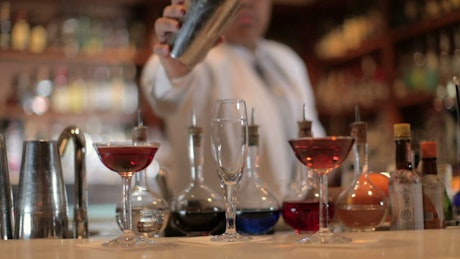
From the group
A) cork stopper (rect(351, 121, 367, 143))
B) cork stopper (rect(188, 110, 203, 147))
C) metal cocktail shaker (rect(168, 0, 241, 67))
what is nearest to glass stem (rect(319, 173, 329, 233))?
cork stopper (rect(351, 121, 367, 143))

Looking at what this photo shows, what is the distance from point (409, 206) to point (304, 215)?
0.22 meters

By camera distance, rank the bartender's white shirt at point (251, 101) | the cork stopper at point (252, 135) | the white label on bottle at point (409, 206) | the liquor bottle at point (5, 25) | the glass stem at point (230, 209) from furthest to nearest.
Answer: the liquor bottle at point (5, 25) → the bartender's white shirt at point (251, 101) → the cork stopper at point (252, 135) → the white label on bottle at point (409, 206) → the glass stem at point (230, 209)

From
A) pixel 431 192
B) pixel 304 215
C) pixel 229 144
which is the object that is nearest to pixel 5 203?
pixel 229 144

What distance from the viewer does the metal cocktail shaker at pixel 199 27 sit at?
1439mm

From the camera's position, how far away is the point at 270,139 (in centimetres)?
281

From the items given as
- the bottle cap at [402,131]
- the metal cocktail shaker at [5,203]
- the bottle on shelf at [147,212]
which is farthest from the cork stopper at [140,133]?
the bottle cap at [402,131]

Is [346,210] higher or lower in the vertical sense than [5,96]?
lower

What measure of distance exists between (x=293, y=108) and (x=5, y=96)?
Result: 6.98 feet

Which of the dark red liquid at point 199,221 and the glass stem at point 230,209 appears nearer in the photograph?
the glass stem at point 230,209

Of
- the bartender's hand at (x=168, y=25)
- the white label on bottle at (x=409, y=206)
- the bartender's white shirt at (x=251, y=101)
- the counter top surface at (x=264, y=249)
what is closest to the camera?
the counter top surface at (x=264, y=249)

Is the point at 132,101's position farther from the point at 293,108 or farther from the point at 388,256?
the point at 388,256

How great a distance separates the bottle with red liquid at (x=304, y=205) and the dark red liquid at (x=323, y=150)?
0.23 metres

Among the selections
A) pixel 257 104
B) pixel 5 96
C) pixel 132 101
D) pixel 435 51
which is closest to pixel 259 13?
pixel 257 104

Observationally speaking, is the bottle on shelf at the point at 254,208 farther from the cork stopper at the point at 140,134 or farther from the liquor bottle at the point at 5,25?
the liquor bottle at the point at 5,25
